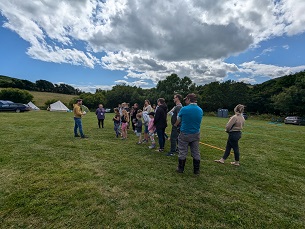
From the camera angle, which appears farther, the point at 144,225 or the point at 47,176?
the point at 47,176

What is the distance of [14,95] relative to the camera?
169 feet

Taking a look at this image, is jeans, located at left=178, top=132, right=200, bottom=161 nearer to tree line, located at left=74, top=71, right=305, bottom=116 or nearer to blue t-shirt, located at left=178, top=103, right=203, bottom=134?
blue t-shirt, located at left=178, top=103, right=203, bottom=134

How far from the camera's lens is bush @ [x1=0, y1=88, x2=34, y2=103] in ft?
166

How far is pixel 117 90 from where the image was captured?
212 ft

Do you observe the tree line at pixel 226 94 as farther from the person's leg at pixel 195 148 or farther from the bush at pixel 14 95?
the person's leg at pixel 195 148

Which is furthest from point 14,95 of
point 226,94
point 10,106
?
point 226,94

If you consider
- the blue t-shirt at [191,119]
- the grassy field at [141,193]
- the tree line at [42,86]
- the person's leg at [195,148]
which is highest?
the tree line at [42,86]

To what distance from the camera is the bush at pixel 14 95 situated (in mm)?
50688

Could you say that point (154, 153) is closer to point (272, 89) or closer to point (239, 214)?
point (239, 214)

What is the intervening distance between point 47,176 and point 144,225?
2.73m

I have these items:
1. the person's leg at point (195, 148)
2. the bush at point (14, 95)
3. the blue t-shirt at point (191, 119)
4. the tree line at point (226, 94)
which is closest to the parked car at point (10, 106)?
the tree line at point (226, 94)

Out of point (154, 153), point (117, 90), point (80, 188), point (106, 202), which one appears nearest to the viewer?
point (106, 202)

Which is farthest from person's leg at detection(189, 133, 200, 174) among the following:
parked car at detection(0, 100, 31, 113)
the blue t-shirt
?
parked car at detection(0, 100, 31, 113)

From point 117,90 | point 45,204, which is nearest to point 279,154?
point 45,204
